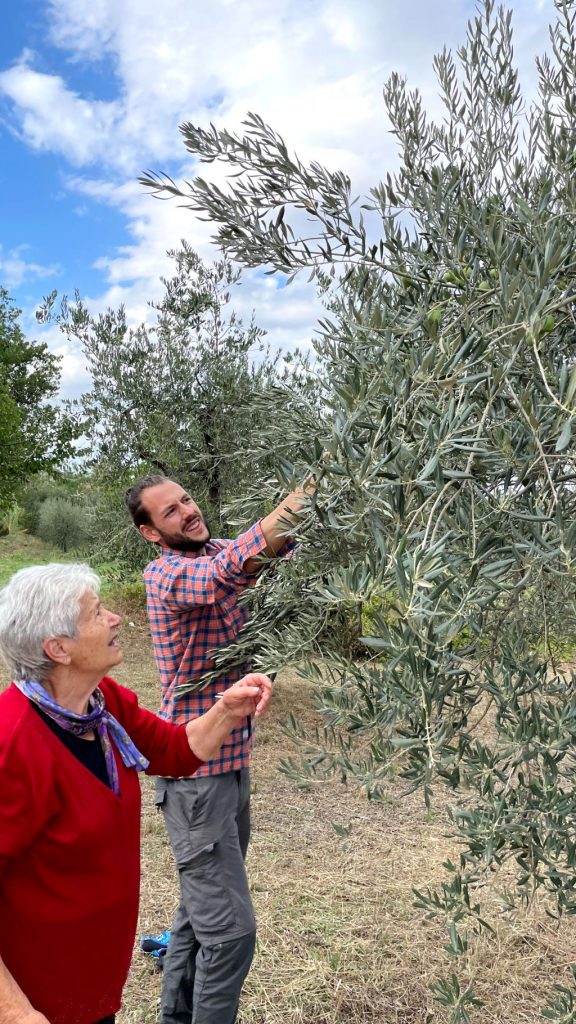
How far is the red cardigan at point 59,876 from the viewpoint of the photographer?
2.17 m

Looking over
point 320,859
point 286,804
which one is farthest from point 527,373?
point 286,804

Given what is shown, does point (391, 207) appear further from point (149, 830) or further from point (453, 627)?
point (149, 830)

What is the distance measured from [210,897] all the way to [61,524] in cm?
2569

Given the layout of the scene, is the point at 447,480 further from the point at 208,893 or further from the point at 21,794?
the point at 208,893

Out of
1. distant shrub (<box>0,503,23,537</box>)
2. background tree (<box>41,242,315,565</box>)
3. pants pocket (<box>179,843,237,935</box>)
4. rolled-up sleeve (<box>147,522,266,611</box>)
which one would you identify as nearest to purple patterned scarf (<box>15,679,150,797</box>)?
rolled-up sleeve (<box>147,522,266,611</box>)

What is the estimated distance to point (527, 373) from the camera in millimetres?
1673

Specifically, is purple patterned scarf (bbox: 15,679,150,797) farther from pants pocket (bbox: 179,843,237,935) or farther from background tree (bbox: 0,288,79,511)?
background tree (bbox: 0,288,79,511)

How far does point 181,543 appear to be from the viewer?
334 cm

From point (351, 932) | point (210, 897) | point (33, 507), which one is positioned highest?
point (33, 507)

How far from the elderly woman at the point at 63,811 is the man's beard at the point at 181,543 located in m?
0.73

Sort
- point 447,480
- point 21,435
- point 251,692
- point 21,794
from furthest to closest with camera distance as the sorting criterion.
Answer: point 21,435 < point 251,692 < point 21,794 < point 447,480

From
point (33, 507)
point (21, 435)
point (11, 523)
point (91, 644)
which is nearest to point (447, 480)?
point (91, 644)

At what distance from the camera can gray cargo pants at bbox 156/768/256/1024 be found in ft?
9.89

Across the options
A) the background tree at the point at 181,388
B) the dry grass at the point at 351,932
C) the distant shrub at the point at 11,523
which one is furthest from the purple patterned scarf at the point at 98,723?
the distant shrub at the point at 11,523
